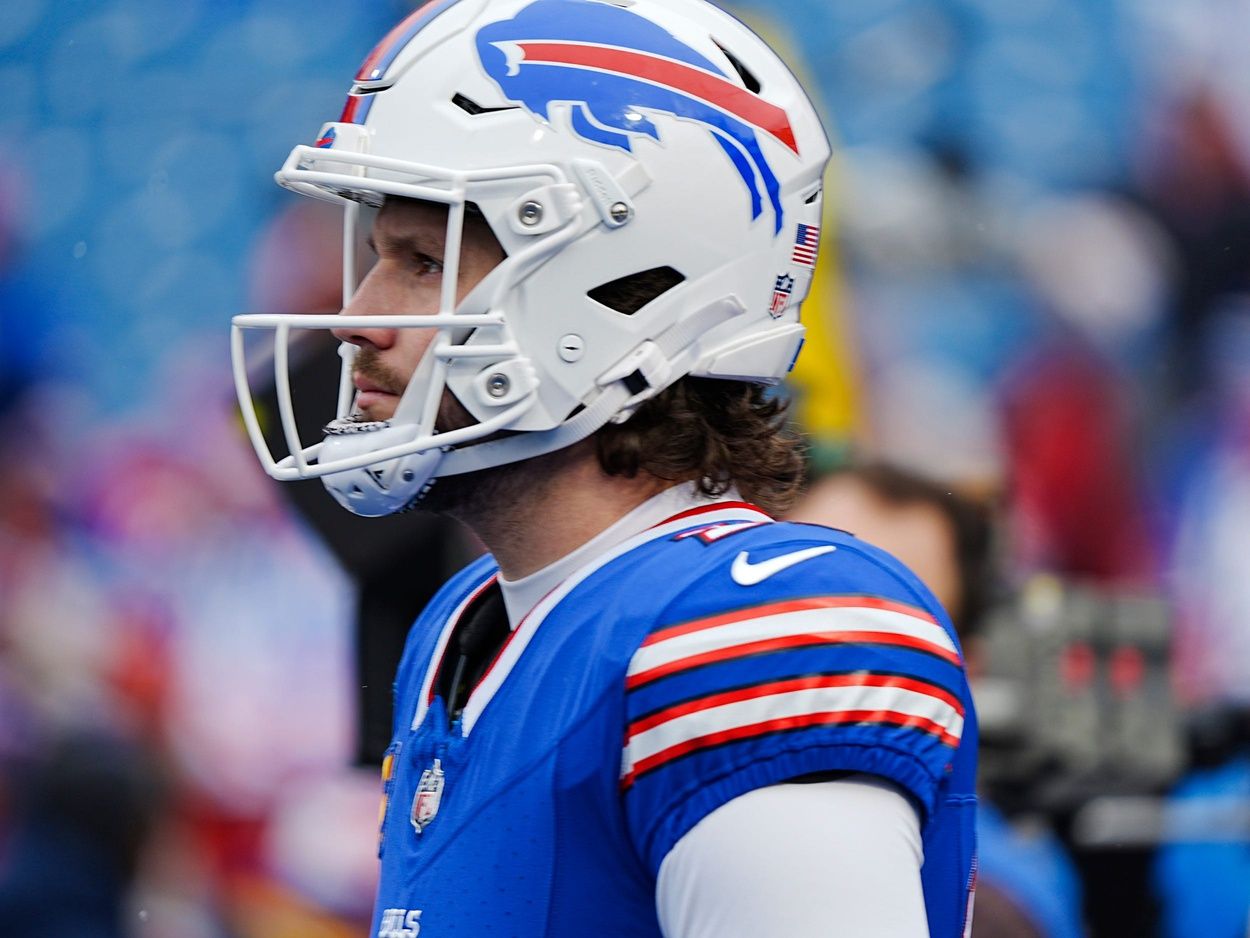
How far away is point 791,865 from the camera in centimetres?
111

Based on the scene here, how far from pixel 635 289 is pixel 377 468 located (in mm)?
290

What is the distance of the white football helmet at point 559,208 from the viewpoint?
1.46 meters

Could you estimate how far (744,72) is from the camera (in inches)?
61.9

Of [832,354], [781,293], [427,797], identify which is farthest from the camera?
[832,354]

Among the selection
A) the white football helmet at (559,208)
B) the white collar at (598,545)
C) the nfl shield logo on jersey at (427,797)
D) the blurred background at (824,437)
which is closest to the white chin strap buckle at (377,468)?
the white football helmet at (559,208)

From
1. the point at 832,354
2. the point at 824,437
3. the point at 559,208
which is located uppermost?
the point at 559,208

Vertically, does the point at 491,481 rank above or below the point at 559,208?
below

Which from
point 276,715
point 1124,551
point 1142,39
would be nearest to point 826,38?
point 1142,39

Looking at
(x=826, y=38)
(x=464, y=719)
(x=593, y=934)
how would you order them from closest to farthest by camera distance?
(x=593, y=934), (x=464, y=719), (x=826, y=38)

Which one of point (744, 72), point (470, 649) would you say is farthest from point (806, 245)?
point (470, 649)

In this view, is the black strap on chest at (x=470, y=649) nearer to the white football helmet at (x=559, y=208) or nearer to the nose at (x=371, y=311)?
the white football helmet at (x=559, y=208)

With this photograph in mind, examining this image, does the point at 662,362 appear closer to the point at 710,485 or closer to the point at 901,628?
the point at 710,485

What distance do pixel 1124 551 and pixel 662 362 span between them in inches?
96.1

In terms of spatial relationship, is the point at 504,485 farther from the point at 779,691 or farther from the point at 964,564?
the point at 964,564
